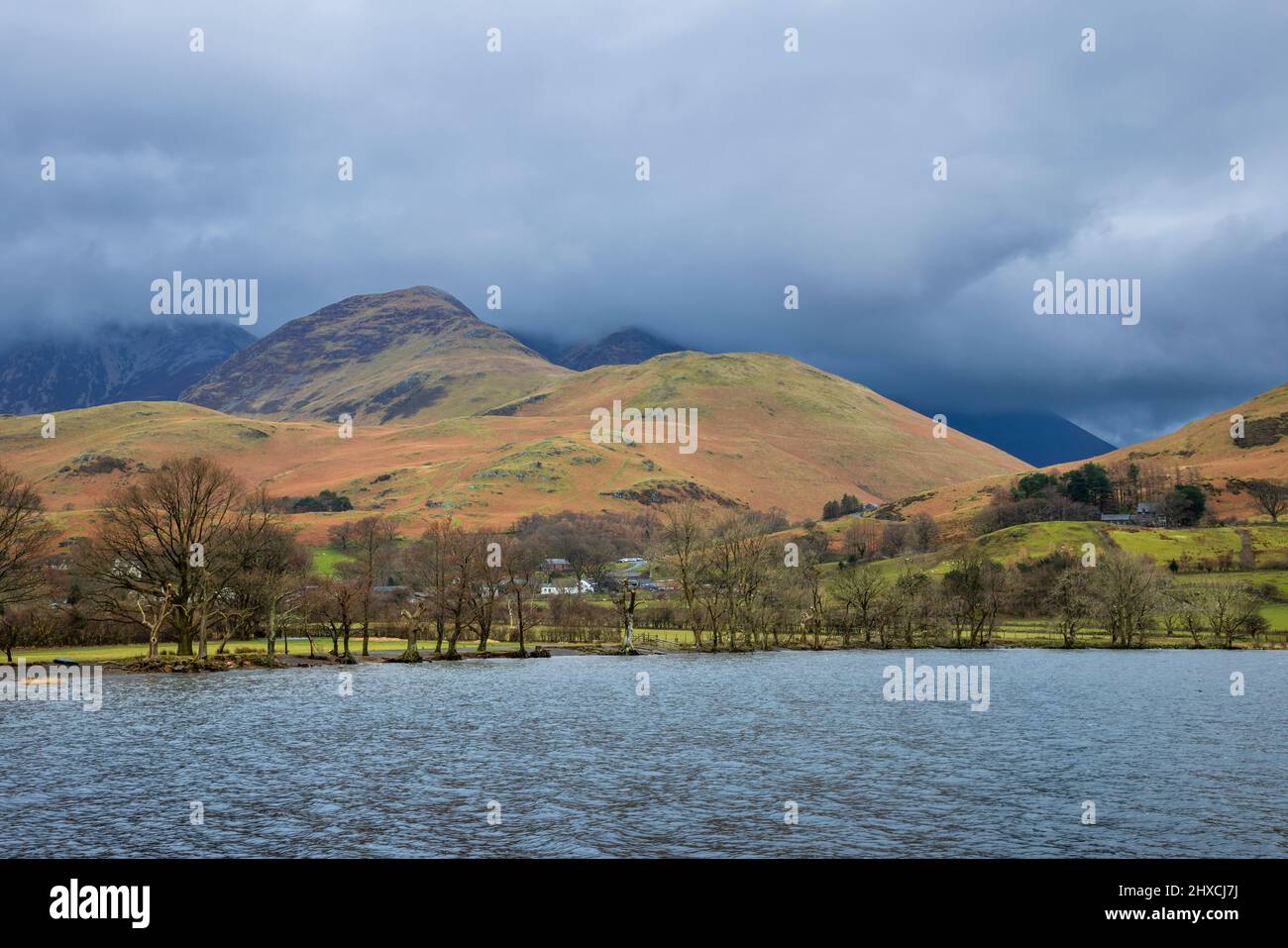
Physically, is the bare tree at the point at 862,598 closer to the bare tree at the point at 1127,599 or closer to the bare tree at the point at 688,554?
the bare tree at the point at 688,554

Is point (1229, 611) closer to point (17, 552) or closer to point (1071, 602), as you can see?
point (1071, 602)

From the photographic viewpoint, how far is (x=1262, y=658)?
11656 centimetres

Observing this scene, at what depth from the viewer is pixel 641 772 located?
43156 millimetres

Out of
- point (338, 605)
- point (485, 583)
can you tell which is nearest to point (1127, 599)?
point (485, 583)

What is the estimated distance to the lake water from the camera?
31016 millimetres

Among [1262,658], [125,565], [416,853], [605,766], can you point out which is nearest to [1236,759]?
[605,766]

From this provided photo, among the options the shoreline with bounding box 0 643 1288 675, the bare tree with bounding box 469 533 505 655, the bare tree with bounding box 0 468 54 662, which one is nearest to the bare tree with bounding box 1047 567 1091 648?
the shoreline with bounding box 0 643 1288 675

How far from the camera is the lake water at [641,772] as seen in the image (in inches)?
1221

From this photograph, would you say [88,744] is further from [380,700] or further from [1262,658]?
[1262,658]

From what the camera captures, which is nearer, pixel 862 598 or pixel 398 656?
pixel 398 656

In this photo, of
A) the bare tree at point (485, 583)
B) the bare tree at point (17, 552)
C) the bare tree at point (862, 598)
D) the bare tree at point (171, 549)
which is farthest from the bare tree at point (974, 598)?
the bare tree at point (17, 552)
